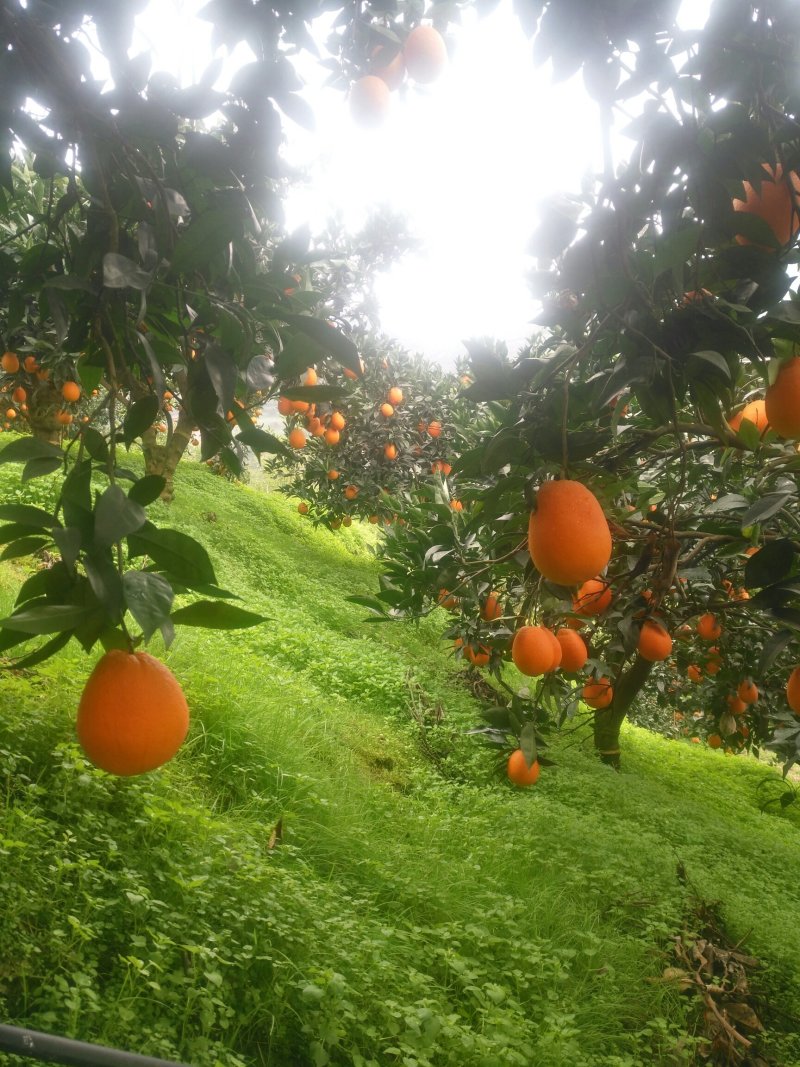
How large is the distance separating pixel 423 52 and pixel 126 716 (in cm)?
148

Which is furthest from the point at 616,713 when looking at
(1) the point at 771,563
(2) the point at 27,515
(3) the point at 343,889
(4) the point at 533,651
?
(2) the point at 27,515

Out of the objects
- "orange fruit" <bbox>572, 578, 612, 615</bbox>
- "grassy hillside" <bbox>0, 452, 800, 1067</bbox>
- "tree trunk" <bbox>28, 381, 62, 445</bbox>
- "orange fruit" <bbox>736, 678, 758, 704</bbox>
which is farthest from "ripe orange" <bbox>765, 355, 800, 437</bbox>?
"tree trunk" <bbox>28, 381, 62, 445</bbox>

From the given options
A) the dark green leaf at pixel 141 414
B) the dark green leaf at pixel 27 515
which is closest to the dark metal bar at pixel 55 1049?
the dark green leaf at pixel 27 515

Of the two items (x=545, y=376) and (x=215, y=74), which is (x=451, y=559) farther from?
(x=215, y=74)

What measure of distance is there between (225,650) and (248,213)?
413 centimetres

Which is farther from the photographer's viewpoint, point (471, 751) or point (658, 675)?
point (658, 675)

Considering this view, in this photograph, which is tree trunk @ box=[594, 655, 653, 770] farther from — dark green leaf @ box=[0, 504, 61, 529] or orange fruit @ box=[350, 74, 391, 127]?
dark green leaf @ box=[0, 504, 61, 529]

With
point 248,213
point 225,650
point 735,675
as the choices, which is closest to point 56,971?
point 248,213

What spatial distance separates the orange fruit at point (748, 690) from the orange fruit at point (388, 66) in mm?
3937

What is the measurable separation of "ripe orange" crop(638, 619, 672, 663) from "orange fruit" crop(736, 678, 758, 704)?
2317 millimetres

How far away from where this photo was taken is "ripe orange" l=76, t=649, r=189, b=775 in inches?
35.7

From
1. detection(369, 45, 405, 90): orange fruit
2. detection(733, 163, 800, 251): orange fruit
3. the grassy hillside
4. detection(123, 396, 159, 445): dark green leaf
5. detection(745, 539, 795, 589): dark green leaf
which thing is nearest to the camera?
detection(123, 396, 159, 445): dark green leaf

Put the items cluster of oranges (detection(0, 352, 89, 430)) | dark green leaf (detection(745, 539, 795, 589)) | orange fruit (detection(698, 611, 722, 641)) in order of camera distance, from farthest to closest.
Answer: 1. cluster of oranges (detection(0, 352, 89, 430))
2. orange fruit (detection(698, 611, 722, 641))
3. dark green leaf (detection(745, 539, 795, 589))

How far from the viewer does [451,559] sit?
2371 mm
